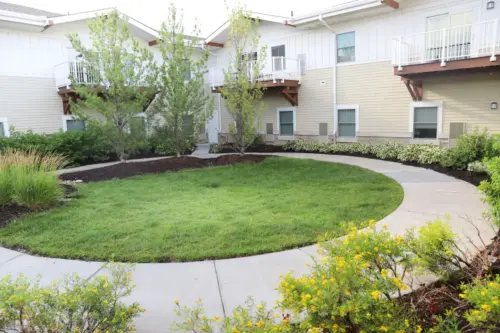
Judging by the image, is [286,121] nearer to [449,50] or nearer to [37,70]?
[449,50]

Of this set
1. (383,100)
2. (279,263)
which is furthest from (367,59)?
(279,263)

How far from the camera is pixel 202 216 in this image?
6055mm

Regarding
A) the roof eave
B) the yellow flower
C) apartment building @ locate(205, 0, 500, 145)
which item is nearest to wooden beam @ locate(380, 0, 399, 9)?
apartment building @ locate(205, 0, 500, 145)

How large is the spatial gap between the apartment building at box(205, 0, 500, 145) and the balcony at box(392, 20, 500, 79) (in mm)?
29

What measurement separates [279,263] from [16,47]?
14203 millimetres

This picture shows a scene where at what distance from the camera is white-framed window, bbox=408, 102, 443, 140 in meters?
12.0

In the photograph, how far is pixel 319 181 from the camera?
28.9 ft

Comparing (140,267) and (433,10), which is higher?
(433,10)

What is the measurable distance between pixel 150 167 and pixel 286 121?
7.43 m

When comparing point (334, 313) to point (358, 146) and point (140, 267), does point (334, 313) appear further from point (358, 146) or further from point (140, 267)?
point (358, 146)

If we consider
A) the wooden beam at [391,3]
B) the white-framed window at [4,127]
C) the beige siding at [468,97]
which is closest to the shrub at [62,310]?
A: the beige siding at [468,97]

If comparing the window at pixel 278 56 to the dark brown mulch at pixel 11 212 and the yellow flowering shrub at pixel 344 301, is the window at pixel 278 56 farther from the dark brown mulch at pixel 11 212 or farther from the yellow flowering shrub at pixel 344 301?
the yellow flowering shrub at pixel 344 301

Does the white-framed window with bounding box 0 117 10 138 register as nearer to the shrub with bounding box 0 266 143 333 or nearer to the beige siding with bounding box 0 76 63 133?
the beige siding with bounding box 0 76 63 133

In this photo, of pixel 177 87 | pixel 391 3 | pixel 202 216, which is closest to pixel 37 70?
pixel 177 87
